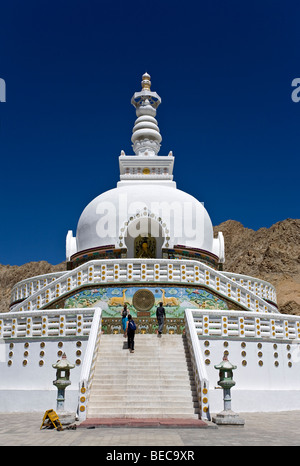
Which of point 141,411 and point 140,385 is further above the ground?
point 140,385

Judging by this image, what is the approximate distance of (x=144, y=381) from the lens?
12734 mm

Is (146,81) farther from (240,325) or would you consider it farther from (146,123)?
(240,325)

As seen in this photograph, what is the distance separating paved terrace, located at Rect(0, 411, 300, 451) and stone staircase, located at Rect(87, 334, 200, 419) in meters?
1.53

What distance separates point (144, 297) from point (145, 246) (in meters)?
5.23

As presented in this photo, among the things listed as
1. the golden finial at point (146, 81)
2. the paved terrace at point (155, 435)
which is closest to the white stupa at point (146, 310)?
the paved terrace at point (155, 435)

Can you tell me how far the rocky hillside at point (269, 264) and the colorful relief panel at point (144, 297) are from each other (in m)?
27.6

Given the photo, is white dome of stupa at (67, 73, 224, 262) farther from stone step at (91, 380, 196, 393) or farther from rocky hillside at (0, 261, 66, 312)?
rocky hillside at (0, 261, 66, 312)

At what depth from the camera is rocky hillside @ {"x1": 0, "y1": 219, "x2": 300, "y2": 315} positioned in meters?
51.1

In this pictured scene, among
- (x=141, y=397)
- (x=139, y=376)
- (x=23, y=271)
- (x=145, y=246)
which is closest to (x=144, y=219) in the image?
(x=145, y=246)

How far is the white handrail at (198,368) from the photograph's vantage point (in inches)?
455

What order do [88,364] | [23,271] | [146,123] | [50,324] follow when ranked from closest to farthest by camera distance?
[88,364] → [50,324] → [146,123] → [23,271]

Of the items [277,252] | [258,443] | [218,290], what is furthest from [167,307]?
[277,252]

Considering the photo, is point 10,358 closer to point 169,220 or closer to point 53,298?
point 53,298
